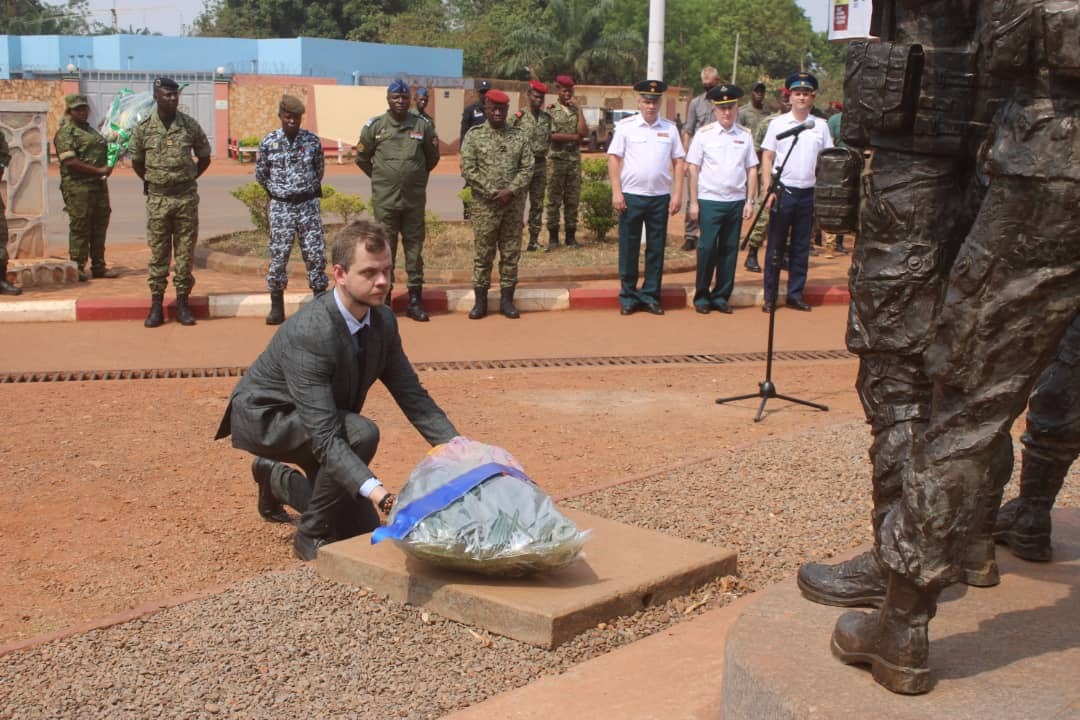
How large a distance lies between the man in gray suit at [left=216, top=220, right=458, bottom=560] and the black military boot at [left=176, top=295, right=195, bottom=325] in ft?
16.9

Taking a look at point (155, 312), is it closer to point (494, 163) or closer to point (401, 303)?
point (401, 303)

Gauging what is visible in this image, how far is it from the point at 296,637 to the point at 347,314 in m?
1.39

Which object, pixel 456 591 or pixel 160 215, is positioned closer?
pixel 456 591

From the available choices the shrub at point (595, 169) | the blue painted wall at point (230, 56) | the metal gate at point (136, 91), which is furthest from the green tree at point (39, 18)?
the shrub at point (595, 169)

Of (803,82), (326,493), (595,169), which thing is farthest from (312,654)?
(595,169)

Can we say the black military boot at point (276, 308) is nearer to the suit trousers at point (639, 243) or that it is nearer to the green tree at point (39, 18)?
the suit trousers at point (639, 243)

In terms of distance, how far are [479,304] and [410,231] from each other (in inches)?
33.7

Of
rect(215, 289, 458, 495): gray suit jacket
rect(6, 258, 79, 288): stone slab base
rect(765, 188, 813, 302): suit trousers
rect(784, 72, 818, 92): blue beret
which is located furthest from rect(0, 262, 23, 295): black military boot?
rect(784, 72, 818, 92): blue beret

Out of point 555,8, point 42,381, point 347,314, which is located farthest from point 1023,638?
point 555,8

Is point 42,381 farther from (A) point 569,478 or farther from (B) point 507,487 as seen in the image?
(B) point 507,487

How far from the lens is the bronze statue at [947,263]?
2.84 metres

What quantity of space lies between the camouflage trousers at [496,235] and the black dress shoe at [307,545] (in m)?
5.71

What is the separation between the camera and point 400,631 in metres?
4.28

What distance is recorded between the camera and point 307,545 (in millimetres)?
5281
